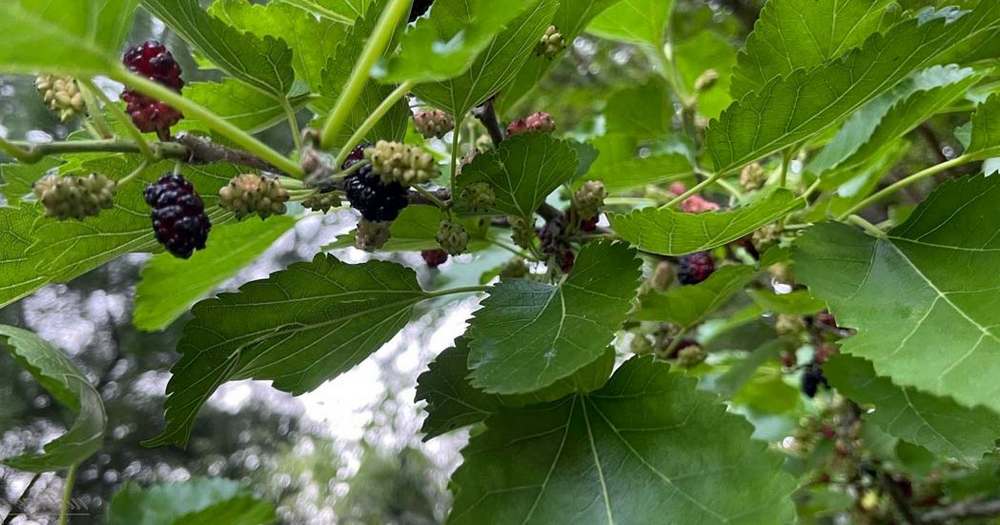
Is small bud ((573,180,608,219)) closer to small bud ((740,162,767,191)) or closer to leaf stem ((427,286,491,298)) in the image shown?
leaf stem ((427,286,491,298))

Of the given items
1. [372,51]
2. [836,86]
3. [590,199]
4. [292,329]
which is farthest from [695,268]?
[372,51]

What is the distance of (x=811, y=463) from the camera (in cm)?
146

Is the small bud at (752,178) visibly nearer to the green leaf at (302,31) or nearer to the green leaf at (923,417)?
the green leaf at (923,417)

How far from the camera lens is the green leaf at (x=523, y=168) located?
632mm

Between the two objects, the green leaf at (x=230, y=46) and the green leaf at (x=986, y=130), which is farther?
the green leaf at (x=986, y=130)

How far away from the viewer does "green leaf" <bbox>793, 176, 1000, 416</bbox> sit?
537 mm

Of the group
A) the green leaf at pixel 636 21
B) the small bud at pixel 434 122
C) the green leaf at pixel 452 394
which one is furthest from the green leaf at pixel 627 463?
the green leaf at pixel 636 21

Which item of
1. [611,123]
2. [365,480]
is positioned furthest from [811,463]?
[365,480]

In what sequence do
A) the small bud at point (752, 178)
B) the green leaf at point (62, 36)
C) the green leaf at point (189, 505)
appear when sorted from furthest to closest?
the small bud at point (752, 178) → the green leaf at point (189, 505) → the green leaf at point (62, 36)

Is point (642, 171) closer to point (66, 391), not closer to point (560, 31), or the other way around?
point (560, 31)

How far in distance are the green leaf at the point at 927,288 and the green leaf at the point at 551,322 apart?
0.50ft

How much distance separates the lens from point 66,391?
0.75m

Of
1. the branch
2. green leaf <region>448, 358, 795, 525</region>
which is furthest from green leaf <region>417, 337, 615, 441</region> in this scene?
the branch

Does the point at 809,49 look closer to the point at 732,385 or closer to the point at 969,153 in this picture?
the point at 969,153
